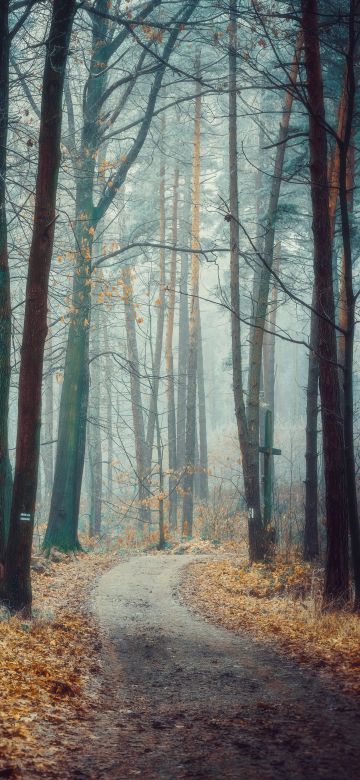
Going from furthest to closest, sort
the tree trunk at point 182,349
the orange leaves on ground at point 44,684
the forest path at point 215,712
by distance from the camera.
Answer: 1. the tree trunk at point 182,349
2. the orange leaves on ground at point 44,684
3. the forest path at point 215,712

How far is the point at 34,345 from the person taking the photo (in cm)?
886

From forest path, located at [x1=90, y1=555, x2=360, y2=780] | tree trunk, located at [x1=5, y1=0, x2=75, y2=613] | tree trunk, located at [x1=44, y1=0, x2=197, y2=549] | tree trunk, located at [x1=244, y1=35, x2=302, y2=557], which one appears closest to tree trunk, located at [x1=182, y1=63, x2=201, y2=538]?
tree trunk, located at [x1=44, y1=0, x2=197, y2=549]

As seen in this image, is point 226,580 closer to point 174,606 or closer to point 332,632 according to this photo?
point 174,606

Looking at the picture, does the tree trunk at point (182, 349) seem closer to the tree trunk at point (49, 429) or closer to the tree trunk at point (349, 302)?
the tree trunk at point (49, 429)

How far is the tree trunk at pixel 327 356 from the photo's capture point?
9250mm

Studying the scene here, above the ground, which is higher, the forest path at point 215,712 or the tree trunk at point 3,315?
the tree trunk at point 3,315

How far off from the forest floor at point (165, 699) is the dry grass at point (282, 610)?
71 millimetres

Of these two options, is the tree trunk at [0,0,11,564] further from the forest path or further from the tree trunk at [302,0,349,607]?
the tree trunk at [302,0,349,607]

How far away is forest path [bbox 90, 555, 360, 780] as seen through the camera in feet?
13.9

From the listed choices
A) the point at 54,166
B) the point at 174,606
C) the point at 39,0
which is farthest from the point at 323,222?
the point at 174,606

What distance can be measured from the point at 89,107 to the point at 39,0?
6669 millimetres

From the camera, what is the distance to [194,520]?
86.9 feet

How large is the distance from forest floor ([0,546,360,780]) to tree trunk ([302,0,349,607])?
3.80 ft

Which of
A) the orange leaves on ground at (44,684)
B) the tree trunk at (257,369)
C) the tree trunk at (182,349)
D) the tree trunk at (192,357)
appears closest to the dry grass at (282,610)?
the tree trunk at (257,369)
